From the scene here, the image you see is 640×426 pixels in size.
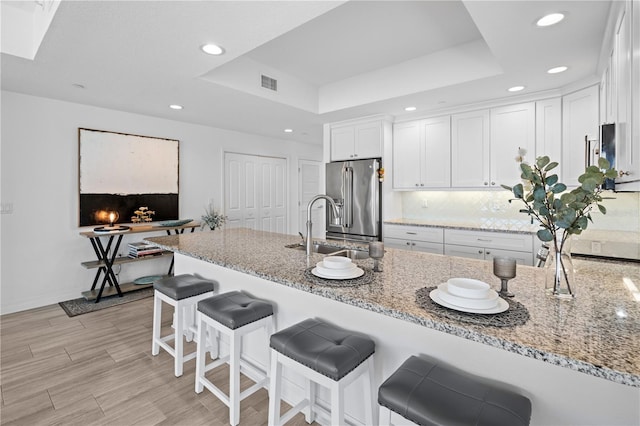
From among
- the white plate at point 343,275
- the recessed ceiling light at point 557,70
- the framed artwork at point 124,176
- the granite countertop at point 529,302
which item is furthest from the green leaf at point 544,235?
the framed artwork at point 124,176

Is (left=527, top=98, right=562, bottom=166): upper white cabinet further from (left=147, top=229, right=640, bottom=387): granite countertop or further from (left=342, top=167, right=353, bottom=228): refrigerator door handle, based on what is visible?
(left=342, top=167, right=353, bottom=228): refrigerator door handle

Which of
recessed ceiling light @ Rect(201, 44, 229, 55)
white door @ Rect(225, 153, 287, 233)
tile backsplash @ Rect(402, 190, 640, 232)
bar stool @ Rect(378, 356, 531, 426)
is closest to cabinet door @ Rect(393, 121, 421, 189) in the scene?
tile backsplash @ Rect(402, 190, 640, 232)

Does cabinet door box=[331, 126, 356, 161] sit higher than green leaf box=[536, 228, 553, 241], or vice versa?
cabinet door box=[331, 126, 356, 161]

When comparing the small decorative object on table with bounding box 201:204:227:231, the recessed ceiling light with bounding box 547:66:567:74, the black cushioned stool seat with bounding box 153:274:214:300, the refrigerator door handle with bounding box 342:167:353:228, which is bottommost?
the black cushioned stool seat with bounding box 153:274:214:300

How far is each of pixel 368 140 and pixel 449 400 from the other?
12.3ft

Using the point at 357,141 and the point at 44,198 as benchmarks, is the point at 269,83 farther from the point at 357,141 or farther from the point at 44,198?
the point at 44,198

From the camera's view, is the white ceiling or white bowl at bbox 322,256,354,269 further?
the white ceiling

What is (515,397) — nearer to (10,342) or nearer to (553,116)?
(553,116)

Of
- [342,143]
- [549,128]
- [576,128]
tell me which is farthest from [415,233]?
[576,128]

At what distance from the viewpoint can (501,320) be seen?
3.40 feet

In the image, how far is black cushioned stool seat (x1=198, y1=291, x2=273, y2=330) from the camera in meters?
1.78

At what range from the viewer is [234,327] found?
1751mm

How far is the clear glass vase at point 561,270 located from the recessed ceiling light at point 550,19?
1459mm

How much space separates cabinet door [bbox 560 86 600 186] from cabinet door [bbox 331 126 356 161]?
244 cm
